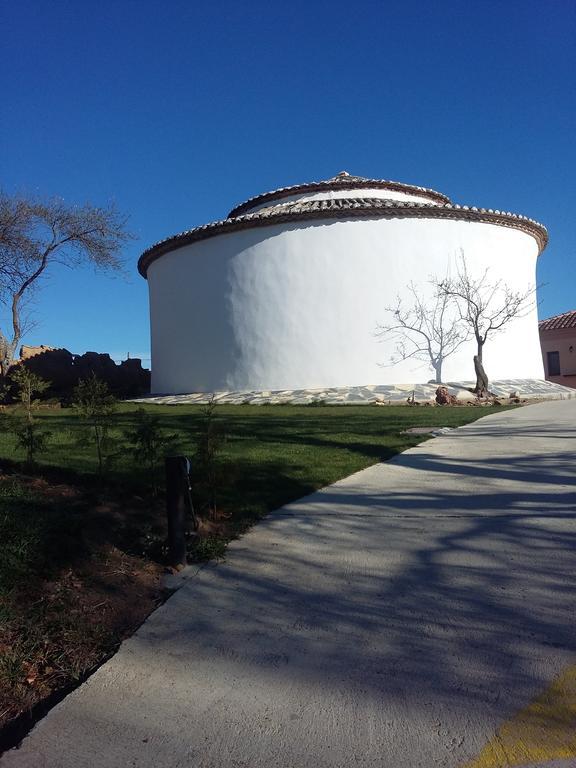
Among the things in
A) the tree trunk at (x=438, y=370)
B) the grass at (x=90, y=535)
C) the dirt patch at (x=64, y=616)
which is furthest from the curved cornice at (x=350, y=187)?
the dirt patch at (x=64, y=616)

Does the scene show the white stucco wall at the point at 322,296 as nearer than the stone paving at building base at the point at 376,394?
No

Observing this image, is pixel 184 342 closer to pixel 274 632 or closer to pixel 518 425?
pixel 518 425

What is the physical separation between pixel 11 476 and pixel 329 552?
3119 mm

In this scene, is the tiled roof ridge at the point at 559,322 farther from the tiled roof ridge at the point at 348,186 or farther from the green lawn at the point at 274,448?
the green lawn at the point at 274,448

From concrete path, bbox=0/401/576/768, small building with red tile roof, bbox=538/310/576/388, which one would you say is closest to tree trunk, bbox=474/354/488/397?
concrete path, bbox=0/401/576/768

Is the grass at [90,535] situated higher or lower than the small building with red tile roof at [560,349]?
lower

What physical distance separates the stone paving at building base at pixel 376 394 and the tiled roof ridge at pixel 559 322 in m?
15.6

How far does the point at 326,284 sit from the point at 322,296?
1.25 feet

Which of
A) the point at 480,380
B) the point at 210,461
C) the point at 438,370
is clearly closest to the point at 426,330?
the point at 438,370

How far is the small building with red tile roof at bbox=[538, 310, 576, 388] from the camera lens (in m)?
33.0

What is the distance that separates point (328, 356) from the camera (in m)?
18.3

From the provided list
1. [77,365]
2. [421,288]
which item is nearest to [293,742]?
[421,288]

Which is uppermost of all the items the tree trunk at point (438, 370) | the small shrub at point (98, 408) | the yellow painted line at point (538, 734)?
the tree trunk at point (438, 370)

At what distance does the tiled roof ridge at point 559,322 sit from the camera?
33.2 meters
